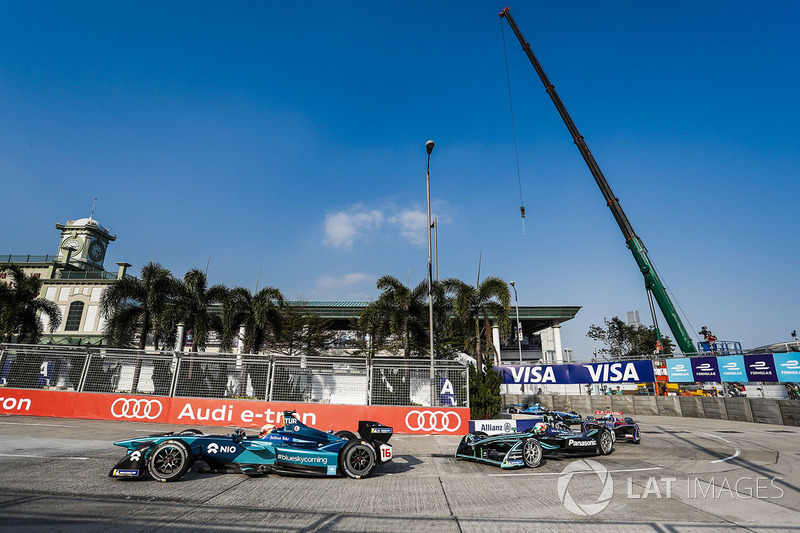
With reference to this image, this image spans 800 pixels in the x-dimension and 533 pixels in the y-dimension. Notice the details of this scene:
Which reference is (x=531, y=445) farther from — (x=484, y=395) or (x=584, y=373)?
(x=584, y=373)

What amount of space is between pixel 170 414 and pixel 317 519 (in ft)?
40.4

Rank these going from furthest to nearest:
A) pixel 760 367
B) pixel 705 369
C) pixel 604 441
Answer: pixel 705 369 → pixel 760 367 → pixel 604 441

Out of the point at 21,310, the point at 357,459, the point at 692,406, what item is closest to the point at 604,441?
the point at 357,459

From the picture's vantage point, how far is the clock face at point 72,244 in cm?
4967

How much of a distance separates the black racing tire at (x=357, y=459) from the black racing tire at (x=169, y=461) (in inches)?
102

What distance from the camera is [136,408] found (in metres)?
14.8

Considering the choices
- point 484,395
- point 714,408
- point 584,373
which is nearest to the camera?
point 484,395

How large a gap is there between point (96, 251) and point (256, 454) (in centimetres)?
5888

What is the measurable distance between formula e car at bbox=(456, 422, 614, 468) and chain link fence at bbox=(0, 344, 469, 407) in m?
4.80

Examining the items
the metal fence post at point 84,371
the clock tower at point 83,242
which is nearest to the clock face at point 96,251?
the clock tower at point 83,242

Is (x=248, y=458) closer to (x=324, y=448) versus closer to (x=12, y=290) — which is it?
(x=324, y=448)

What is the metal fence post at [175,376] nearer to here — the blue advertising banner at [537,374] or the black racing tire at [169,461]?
the black racing tire at [169,461]

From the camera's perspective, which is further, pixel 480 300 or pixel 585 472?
pixel 480 300

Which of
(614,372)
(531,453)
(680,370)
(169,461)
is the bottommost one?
(531,453)
